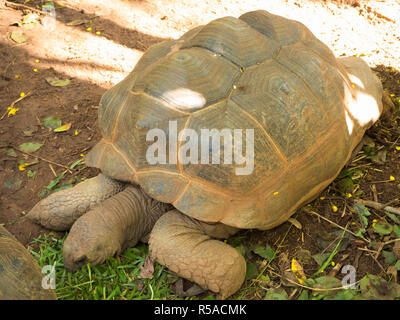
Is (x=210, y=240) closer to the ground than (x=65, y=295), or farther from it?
farther from it

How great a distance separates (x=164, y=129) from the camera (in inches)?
97.3

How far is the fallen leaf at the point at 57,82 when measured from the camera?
4.12 m

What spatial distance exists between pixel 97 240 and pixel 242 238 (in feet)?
3.54

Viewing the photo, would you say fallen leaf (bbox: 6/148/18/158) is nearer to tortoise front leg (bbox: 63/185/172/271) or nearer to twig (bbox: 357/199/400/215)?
tortoise front leg (bbox: 63/185/172/271)

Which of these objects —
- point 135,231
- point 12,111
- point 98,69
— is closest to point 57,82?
point 98,69

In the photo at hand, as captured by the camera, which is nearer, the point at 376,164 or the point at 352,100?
the point at 352,100

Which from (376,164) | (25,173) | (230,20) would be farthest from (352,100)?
(25,173)

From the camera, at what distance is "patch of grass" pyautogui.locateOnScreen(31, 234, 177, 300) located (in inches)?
102

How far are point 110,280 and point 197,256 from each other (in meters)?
0.69

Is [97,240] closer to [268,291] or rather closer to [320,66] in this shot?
[268,291]

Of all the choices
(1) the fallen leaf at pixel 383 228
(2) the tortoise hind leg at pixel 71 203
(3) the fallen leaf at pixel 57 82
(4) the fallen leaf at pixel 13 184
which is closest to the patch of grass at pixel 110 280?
(2) the tortoise hind leg at pixel 71 203

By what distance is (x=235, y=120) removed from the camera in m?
2.42

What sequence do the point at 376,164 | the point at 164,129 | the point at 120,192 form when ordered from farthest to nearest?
the point at 376,164
the point at 120,192
the point at 164,129

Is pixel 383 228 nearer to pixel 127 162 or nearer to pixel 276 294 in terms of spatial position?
pixel 276 294
